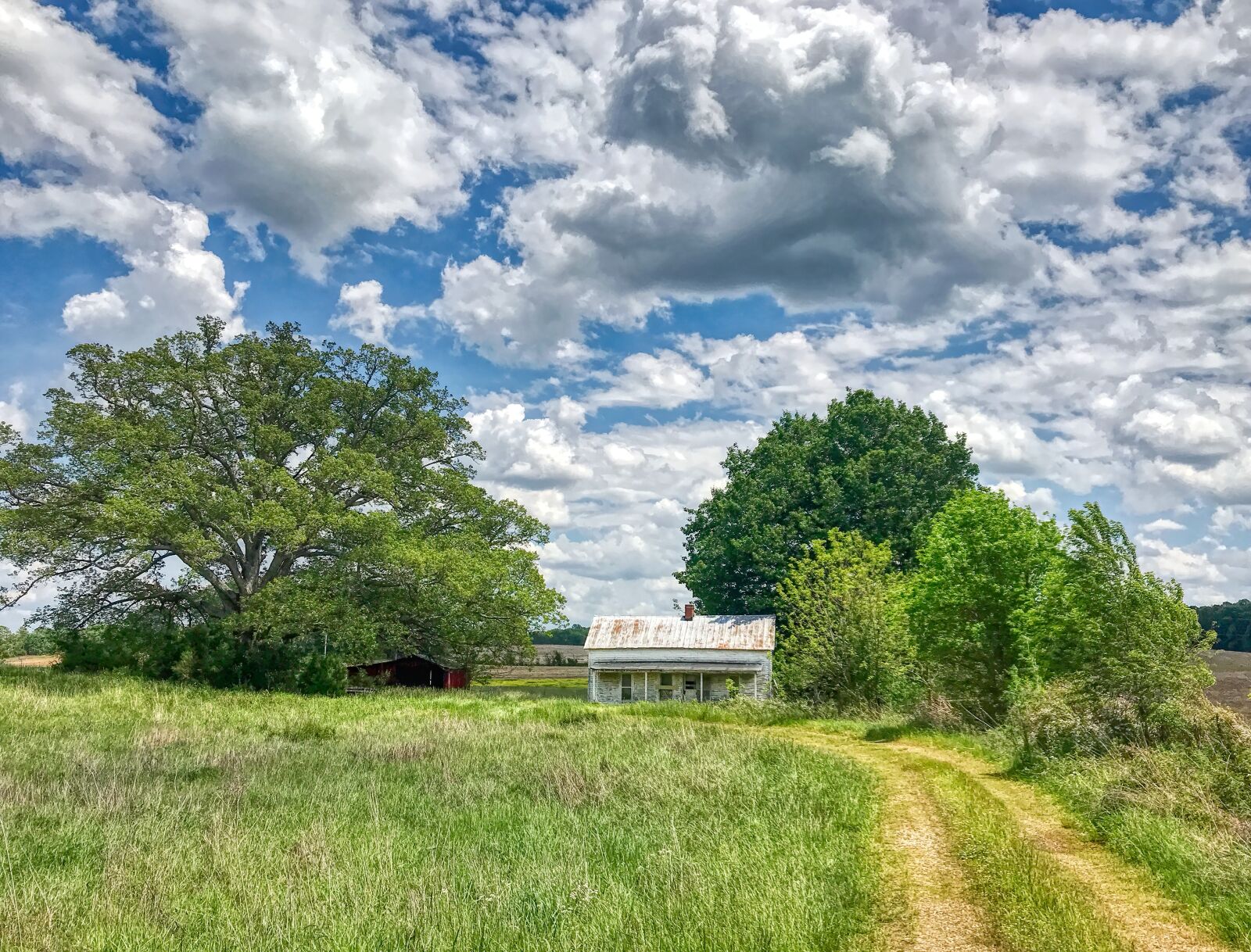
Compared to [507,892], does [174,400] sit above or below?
above

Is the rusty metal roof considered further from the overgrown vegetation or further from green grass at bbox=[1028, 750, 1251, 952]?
green grass at bbox=[1028, 750, 1251, 952]

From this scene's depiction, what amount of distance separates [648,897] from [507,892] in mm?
1346

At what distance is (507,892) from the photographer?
25.5 ft

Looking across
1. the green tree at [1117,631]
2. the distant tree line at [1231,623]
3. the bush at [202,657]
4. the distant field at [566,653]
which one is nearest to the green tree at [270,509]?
the bush at [202,657]

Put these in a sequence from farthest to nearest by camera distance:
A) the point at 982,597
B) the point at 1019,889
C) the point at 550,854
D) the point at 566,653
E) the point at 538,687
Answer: the point at 566,653 → the point at 538,687 → the point at 982,597 → the point at 550,854 → the point at 1019,889

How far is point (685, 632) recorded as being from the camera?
43375mm

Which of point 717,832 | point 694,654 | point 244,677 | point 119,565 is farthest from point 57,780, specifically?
point 694,654

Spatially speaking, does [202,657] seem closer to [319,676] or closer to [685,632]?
[319,676]

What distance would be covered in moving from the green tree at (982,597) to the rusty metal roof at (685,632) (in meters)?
18.0

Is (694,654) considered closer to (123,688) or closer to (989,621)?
(989,621)

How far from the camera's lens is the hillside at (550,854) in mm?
6836

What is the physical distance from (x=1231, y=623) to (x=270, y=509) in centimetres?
7402

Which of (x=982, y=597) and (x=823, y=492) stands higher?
(x=823, y=492)

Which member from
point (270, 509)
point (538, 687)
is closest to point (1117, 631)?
point (270, 509)
